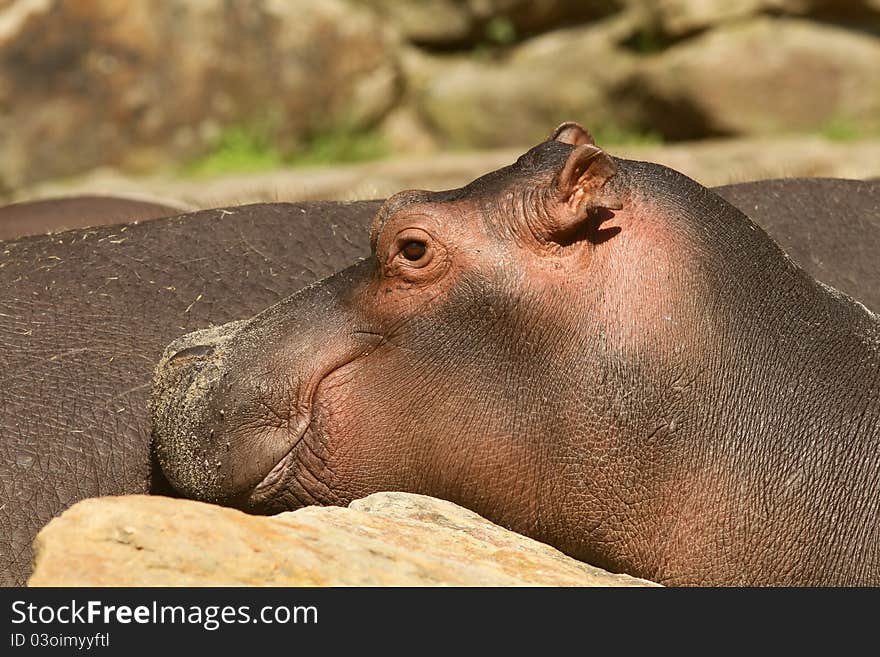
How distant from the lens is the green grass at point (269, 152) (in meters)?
13.6

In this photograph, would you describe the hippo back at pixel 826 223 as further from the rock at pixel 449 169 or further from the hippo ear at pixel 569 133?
the rock at pixel 449 169

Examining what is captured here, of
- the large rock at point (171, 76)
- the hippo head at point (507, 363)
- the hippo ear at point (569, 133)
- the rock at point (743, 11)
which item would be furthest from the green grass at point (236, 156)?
the hippo head at point (507, 363)

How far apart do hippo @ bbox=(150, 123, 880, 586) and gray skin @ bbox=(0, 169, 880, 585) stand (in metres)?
Answer: 0.45

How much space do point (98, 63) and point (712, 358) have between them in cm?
979

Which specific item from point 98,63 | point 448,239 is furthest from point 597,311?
point 98,63

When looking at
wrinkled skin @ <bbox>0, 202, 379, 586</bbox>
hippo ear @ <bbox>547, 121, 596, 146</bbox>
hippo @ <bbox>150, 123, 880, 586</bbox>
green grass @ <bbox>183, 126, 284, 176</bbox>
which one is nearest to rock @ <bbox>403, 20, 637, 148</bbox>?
green grass @ <bbox>183, 126, 284, 176</bbox>

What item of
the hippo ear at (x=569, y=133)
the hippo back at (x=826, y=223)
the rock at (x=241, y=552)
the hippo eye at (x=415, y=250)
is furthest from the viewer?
the hippo back at (x=826, y=223)

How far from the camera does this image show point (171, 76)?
13109mm

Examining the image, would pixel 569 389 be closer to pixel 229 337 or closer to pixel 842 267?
pixel 229 337

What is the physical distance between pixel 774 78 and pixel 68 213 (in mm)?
8896

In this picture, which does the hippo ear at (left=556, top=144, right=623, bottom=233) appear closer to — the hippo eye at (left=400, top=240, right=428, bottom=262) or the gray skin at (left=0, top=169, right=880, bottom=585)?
the hippo eye at (left=400, top=240, right=428, bottom=262)

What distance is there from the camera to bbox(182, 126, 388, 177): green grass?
44.5 ft

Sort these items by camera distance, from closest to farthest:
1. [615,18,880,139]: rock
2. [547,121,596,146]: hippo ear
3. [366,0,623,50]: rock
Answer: [547,121,596,146]: hippo ear, [615,18,880,139]: rock, [366,0,623,50]: rock

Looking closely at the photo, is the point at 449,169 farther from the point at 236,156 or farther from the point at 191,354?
the point at 191,354
